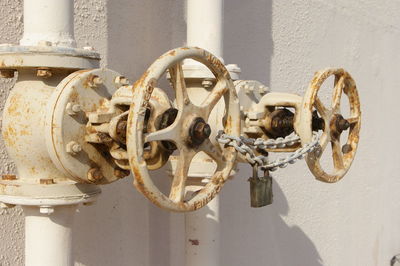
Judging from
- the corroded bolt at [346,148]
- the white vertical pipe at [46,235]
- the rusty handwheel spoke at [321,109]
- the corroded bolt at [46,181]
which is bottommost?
the white vertical pipe at [46,235]

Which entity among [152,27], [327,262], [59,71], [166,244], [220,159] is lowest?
[327,262]

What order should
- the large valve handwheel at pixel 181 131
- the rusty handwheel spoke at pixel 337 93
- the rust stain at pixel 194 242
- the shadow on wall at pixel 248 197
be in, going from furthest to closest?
the shadow on wall at pixel 248 197
the rust stain at pixel 194 242
the rusty handwheel spoke at pixel 337 93
the large valve handwheel at pixel 181 131

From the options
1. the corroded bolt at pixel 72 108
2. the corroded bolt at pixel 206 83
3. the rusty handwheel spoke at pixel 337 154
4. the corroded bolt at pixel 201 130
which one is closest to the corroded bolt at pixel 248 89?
the corroded bolt at pixel 206 83

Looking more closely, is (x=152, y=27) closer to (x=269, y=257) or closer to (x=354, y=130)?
(x=354, y=130)

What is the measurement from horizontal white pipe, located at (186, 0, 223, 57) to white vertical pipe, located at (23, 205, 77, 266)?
50 cm

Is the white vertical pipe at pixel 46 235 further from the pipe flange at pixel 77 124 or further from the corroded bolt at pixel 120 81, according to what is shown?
the corroded bolt at pixel 120 81

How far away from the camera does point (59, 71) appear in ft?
2.79

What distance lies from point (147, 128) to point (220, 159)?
0.55ft

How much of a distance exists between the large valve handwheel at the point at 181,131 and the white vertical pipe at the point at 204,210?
12.4 inches

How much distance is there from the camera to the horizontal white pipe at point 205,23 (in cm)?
118

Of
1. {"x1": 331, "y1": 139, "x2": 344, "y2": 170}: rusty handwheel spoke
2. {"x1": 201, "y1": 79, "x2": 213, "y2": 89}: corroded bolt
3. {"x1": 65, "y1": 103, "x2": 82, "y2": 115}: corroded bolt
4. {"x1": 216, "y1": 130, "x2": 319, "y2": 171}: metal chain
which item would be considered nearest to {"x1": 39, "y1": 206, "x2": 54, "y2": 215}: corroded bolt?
{"x1": 65, "y1": 103, "x2": 82, "y2": 115}: corroded bolt

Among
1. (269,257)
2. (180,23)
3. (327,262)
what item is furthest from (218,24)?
(327,262)

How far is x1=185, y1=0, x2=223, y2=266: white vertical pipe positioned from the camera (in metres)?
1.18

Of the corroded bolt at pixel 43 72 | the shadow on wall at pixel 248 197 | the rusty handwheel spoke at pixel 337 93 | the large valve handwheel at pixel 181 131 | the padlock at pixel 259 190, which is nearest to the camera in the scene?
the large valve handwheel at pixel 181 131
